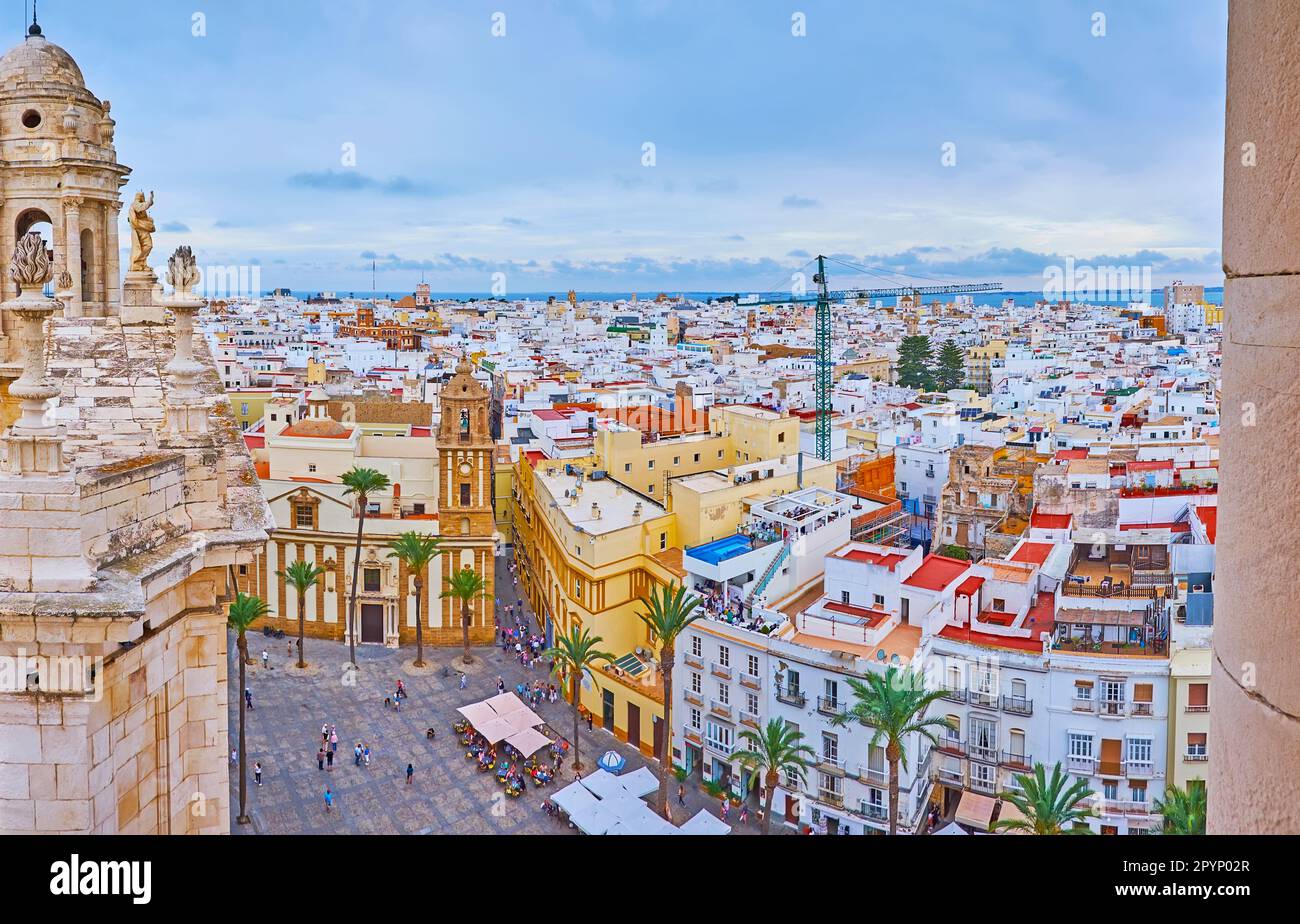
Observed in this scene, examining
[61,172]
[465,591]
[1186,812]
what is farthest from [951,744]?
[61,172]

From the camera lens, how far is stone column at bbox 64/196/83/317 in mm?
9641

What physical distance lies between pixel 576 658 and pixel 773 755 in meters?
6.27

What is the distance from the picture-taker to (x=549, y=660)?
94.3ft

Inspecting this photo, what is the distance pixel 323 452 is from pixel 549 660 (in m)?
9.55

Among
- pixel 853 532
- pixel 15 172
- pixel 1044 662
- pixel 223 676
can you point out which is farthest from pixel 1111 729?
pixel 15 172

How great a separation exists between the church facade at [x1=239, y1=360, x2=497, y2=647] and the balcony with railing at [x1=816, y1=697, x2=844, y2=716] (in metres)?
13.5

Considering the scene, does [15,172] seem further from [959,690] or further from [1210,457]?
→ [1210,457]

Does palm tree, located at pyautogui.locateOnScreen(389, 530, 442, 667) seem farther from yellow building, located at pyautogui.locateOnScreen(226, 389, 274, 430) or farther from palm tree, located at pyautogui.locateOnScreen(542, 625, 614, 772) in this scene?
yellow building, located at pyautogui.locateOnScreen(226, 389, 274, 430)

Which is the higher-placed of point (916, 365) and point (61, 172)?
point (61, 172)

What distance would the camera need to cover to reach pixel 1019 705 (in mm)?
19000

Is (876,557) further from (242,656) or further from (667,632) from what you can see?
(242,656)

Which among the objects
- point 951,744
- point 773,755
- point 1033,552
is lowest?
point 951,744

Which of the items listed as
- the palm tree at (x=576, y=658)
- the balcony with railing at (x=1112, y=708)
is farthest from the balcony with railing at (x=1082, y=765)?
the palm tree at (x=576, y=658)

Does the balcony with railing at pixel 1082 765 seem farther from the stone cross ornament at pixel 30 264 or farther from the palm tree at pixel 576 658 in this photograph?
the stone cross ornament at pixel 30 264
